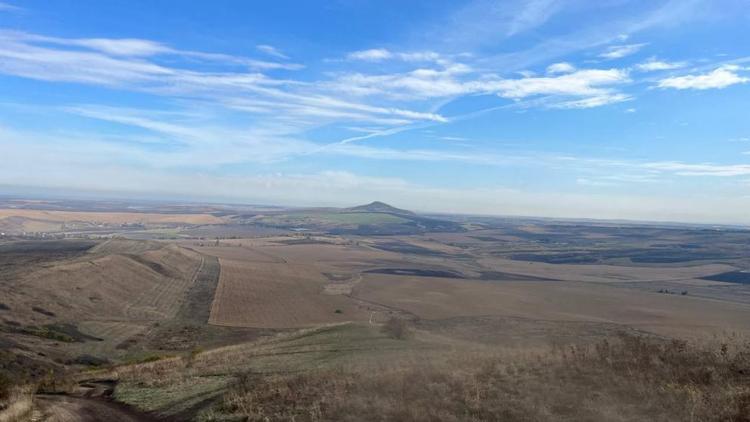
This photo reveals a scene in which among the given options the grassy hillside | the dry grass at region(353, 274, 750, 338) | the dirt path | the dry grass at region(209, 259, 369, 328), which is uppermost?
the grassy hillside

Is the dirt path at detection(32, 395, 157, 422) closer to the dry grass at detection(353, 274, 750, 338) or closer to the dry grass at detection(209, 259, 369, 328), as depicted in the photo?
the dry grass at detection(209, 259, 369, 328)

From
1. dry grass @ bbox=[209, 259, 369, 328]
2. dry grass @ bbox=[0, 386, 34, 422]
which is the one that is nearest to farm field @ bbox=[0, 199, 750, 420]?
dry grass @ bbox=[209, 259, 369, 328]

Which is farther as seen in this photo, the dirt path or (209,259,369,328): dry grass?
(209,259,369,328): dry grass

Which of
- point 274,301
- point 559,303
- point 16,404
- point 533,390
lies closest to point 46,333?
point 16,404

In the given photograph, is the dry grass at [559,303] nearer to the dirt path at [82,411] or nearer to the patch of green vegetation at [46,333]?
the patch of green vegetation at [46,333]

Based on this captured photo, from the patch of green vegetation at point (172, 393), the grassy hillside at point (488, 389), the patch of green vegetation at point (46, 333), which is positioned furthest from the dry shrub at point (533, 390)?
the patch of green vegetation at point (46, 333)
